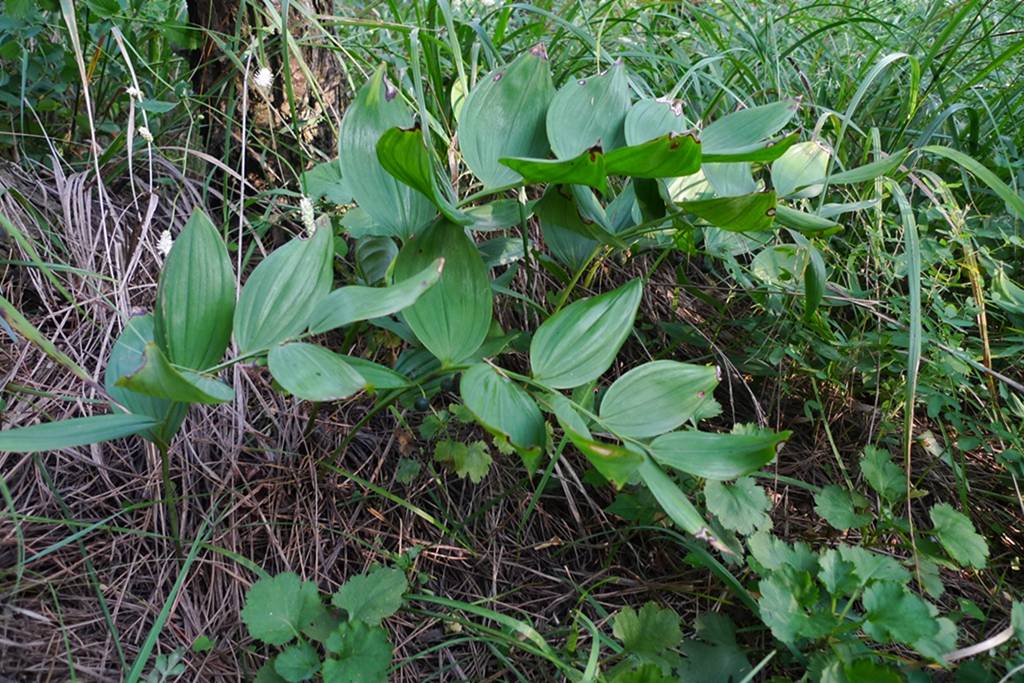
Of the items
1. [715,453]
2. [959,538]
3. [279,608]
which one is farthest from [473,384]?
[959,538]

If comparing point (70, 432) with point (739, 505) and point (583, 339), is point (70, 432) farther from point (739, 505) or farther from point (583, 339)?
A: point (739, 505)

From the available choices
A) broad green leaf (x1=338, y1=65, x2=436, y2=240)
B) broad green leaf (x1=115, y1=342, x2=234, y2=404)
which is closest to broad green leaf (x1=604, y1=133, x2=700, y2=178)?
broad green leaf (x1=338, y1=65, x2=436, y2=240)

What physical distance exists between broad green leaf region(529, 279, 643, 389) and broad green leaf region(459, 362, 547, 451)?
0.05 metres

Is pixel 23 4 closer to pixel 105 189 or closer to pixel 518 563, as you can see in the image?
pixel 105 189

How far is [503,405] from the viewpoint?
78 cm

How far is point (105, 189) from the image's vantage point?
4.29 feet

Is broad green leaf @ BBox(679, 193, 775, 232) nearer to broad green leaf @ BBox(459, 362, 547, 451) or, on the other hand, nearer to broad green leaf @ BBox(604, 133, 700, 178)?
broad green leaf @ BBox(604, 133, 700, 178)

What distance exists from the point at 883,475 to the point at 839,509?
9 cm

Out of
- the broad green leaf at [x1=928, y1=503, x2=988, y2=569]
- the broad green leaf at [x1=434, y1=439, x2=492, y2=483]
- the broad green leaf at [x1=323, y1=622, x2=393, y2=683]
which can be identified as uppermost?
the broad green leaf at [x1=928, y1=503, x2=988, y2=569]

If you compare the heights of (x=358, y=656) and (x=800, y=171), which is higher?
(x=800, y=171)

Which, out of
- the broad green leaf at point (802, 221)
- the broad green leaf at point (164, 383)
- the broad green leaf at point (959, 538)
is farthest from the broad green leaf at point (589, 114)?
the broad green leaf at point (959, 538)

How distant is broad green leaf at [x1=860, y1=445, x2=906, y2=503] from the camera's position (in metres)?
1.10

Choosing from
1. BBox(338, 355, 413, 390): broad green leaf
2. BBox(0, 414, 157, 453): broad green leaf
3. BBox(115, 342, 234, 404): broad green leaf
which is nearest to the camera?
BBox(115, 342, 234, 404): broad green leaf

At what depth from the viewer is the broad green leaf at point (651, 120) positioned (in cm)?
89
